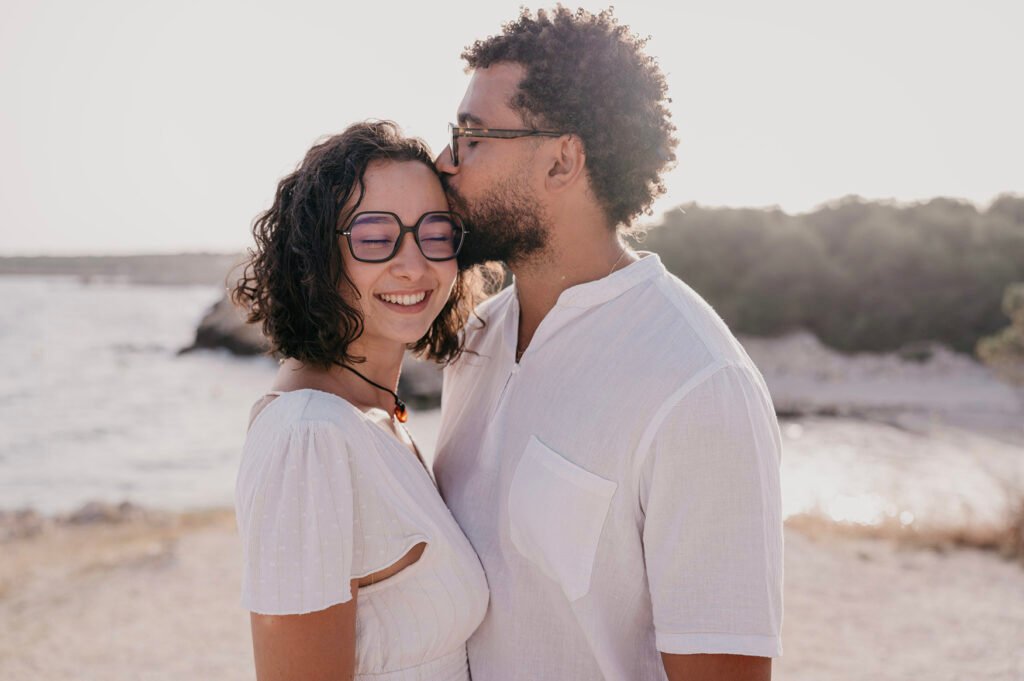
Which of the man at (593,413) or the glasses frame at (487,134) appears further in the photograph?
the glasses frame at (487,134)

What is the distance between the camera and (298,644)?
172cm

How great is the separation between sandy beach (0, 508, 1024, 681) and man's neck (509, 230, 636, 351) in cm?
561

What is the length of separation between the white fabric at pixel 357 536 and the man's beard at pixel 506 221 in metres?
0.63

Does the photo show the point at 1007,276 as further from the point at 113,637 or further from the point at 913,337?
the point at 113,637

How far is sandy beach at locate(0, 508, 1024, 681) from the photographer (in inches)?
276

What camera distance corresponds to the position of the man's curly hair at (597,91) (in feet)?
7.52

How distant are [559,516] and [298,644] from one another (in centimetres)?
64

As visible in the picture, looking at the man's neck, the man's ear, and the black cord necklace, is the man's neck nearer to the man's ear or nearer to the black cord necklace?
the man's ear

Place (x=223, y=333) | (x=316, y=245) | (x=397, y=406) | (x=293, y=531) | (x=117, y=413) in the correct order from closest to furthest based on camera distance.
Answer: (x=293, y=531) < (x=316, y=245) < (x=397, y=406) < (x=117, y=413) < (x=223, y=333)

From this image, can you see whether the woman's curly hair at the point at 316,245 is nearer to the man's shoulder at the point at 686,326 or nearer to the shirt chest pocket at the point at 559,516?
the shirt chest pocket at the point at 559,516

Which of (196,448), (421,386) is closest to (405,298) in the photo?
(196,448)

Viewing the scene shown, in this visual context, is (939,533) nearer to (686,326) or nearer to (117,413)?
(686,326)

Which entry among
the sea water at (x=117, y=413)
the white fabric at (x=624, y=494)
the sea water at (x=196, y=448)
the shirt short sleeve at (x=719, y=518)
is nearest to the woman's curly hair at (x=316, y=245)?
the white fabric at (x=624, y=494)

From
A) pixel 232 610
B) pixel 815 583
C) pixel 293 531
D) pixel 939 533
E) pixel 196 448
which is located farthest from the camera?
pixel 196 448
